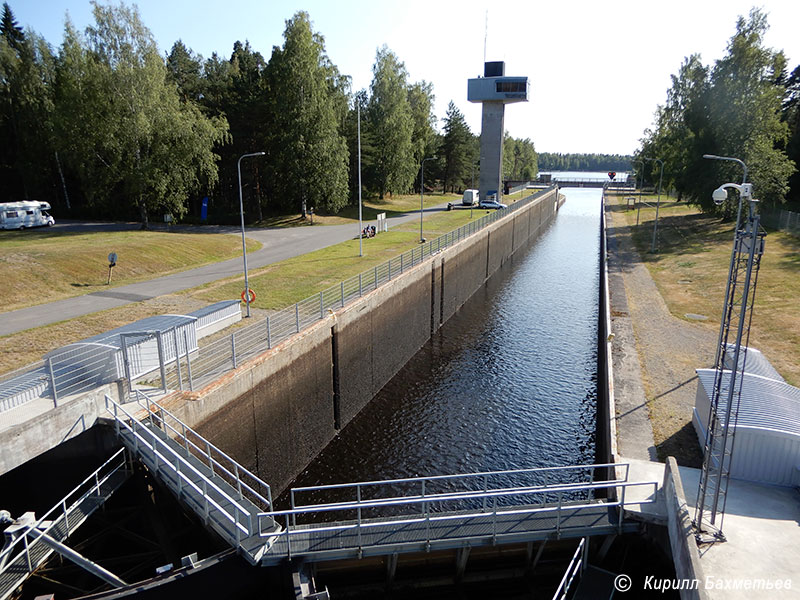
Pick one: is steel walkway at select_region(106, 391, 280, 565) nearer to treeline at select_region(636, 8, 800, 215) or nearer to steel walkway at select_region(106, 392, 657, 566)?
steel walkway at select_region(106, 392, 657, 566)

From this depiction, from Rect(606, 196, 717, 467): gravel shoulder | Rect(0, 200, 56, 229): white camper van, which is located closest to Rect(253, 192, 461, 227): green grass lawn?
Rect(0, 200, 56, 229): white camper van

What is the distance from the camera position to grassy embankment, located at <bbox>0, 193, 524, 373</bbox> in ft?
59.6

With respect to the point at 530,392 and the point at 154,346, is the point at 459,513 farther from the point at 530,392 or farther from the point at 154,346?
the point at 530,392

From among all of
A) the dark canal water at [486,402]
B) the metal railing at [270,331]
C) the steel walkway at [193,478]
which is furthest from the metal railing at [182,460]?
the dark canal water at [486,402]

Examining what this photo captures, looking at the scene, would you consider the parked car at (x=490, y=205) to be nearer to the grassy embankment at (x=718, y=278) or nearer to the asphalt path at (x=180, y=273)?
the grassy embankment at (x=718, y=278)

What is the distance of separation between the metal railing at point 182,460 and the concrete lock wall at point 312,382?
2.10 ft

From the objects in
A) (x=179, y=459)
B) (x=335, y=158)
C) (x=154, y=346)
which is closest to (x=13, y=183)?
(x=335, y=158)

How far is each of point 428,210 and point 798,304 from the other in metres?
47.0

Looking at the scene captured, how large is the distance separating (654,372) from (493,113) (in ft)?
218

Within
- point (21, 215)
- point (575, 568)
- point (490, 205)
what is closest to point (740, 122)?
point (490, 205)

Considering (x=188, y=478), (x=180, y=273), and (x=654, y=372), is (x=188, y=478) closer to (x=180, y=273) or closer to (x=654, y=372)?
(x=654, y=372)

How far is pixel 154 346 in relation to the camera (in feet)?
46.1

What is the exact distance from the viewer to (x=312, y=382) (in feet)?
61.4

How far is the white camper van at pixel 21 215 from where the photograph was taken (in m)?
42.8
